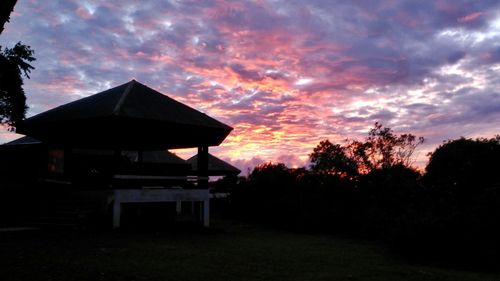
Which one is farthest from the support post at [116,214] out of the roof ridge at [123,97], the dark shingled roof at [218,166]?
the dark shingled roof at [218,166]

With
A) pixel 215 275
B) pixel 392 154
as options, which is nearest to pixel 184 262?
pixel 215 275

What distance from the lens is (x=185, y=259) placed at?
10.1 metres

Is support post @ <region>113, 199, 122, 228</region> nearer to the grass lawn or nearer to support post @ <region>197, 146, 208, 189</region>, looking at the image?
the grass lawn

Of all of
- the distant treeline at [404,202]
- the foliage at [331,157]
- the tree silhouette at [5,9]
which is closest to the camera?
the tree silhouette at [5,9]

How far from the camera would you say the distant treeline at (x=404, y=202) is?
12.5 meters

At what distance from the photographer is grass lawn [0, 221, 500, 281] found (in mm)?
8180

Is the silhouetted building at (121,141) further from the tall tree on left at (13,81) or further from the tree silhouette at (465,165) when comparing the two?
the tree silhouette at (465,165)

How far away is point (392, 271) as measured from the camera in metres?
9.84

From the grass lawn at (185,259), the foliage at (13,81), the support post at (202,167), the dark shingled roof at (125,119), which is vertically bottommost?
Result: the grass lawn at (185,259)

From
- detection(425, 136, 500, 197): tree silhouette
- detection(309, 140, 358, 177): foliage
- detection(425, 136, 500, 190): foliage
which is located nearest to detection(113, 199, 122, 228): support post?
detection(425, 136, 500, 197): tree silhouette

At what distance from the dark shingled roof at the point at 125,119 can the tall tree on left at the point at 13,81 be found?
5306 mm

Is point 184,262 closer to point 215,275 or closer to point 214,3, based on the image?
point 215,275

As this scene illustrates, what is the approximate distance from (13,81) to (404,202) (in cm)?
1925

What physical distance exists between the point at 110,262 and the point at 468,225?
9451 mm
